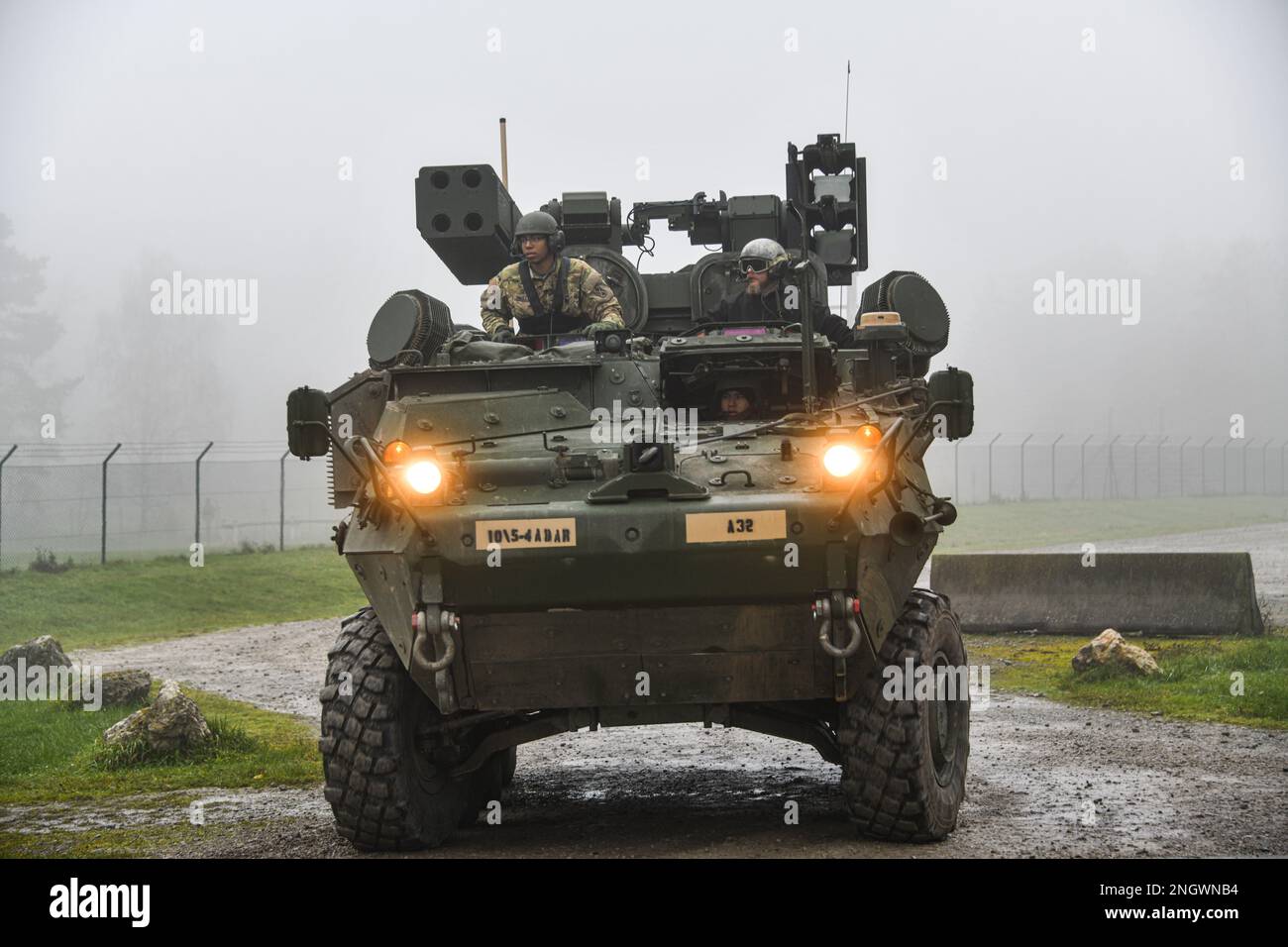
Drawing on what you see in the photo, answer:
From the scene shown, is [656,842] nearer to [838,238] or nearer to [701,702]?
[701,702]

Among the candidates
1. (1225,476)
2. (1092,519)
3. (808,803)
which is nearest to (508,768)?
(808,803)

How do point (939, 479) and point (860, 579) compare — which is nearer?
point (860, 579)

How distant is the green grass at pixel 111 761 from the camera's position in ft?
31.5

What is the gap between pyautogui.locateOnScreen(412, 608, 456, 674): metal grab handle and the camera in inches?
277

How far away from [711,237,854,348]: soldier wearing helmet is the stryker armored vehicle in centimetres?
219

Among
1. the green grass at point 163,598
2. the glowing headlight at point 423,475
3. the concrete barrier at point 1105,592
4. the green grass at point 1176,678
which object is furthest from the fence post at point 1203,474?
the glowing headlight at point 423,475

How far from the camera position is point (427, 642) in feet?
23.4

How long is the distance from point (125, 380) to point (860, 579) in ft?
141

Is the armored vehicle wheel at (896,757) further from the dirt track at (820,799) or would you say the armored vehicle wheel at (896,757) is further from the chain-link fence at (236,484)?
the chain-link fence at (236,484)

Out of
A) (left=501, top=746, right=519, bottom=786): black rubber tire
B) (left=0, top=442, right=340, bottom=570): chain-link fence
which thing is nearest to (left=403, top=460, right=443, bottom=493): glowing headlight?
(left=501, top=746, right=519, bottom=786): black rubber tire

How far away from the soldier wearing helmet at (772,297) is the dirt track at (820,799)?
268 cm

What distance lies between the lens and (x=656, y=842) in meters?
7.48

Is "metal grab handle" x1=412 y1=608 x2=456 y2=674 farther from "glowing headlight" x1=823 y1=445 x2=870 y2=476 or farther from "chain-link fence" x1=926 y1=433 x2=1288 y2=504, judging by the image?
"chain-link fence" x1=926 y1=433 x2=1288 y2=504
